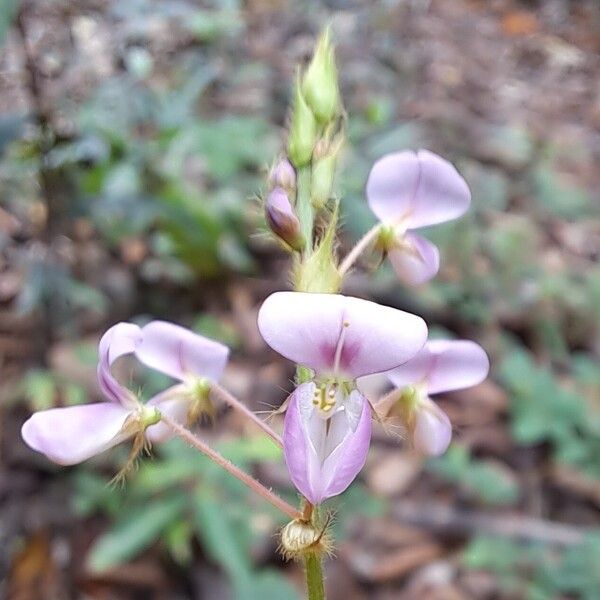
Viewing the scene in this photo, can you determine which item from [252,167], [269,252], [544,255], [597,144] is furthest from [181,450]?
[597,144]

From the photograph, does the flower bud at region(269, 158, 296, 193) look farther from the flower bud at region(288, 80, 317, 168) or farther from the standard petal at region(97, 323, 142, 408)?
the standard petal at region(97, 323, 142, 408)

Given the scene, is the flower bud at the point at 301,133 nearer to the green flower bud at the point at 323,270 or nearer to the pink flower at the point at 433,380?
the green flower bud at the point at 323,270

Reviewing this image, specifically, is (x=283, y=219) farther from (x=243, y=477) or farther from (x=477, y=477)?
(x=477, y=477)

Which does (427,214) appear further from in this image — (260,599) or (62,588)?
(62,588)

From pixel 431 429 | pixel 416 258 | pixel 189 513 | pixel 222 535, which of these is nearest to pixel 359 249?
pixel 416 258

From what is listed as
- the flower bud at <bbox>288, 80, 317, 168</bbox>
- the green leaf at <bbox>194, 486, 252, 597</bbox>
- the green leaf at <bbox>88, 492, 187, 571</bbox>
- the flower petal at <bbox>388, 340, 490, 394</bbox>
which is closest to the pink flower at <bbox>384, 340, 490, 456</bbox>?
the flower petal at <bbox>388, 340, 490, 394</bbox>
